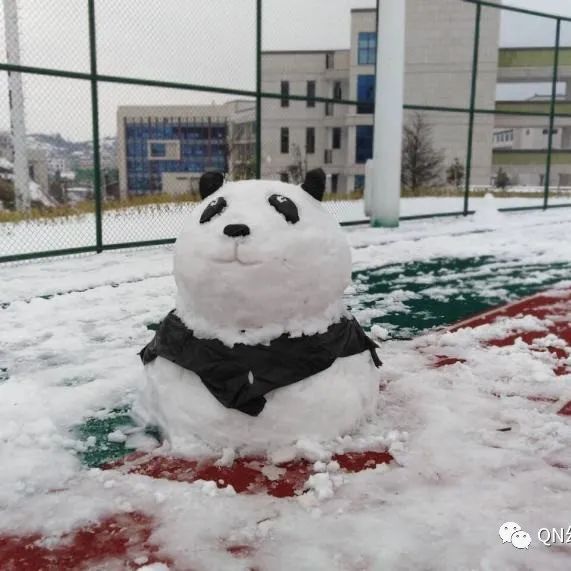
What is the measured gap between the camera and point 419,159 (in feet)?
101

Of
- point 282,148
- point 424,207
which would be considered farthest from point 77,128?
point 282,148

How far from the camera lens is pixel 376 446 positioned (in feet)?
9.58

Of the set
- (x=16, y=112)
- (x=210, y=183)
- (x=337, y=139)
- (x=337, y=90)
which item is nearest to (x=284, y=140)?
(x=337, y=139)

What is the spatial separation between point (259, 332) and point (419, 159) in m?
29.2

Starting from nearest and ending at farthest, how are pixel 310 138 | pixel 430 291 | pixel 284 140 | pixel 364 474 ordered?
pixel 364 474, pixel 430 291, pixel 284 140, pixel 310 138

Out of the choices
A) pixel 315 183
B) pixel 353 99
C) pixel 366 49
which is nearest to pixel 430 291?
pixel 315 183

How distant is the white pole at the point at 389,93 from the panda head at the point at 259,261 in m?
7.50

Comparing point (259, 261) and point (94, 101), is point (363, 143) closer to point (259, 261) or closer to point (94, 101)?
point (94, 101)

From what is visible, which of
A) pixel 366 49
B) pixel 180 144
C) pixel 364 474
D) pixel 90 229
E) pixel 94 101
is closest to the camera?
pixel 364 474

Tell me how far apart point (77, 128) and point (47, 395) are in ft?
19.2

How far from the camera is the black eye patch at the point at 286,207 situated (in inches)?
111

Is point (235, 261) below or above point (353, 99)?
below

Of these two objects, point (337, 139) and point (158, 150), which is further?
point (337, 139)

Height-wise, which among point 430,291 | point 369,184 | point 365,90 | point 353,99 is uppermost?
point 365,90
